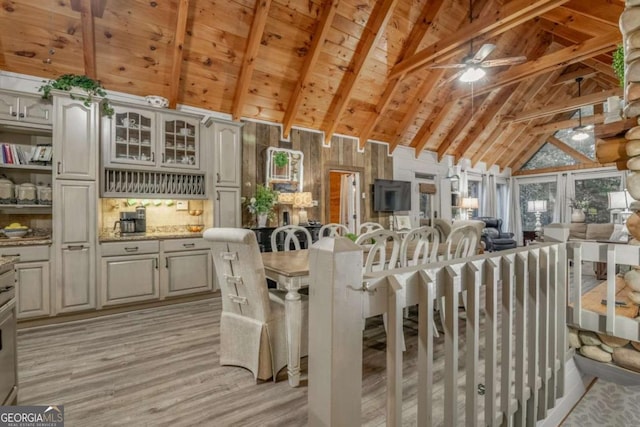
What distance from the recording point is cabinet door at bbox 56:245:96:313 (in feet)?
10.5

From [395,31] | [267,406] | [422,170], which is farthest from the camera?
[422,170]

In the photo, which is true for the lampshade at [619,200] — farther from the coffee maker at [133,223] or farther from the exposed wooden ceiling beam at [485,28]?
the coffee maker at [133,223]

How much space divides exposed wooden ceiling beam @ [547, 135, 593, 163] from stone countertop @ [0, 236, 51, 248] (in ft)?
38.7

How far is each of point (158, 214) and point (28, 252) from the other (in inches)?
55.8

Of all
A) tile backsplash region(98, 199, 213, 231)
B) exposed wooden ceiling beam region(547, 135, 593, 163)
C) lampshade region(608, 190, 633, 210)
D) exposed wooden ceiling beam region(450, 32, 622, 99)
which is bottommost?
tile backsplash region(98, 199, 213, 231)

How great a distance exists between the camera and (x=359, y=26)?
185 inches

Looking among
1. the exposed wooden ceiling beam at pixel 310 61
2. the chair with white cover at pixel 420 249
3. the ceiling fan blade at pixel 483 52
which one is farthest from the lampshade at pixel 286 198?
the ceiling fan blade at pixel 483 52

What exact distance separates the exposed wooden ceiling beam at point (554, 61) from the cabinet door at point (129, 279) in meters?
6.38

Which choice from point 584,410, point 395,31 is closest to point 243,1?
point 395,31

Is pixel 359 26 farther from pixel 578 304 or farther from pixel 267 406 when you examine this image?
pixel 267 406

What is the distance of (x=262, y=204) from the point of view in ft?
15.8

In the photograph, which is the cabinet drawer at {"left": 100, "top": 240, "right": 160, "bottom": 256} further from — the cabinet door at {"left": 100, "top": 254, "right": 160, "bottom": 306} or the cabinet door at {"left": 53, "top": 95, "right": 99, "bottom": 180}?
the cabinet door at {"left": 53, "top": 95, "right": 99, "bottom": 180}

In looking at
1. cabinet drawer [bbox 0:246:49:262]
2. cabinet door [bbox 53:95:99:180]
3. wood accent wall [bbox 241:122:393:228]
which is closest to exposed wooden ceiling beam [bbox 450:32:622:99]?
wood accent wall [bbox 241:122:393:228]

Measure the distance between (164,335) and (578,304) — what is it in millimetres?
3273
